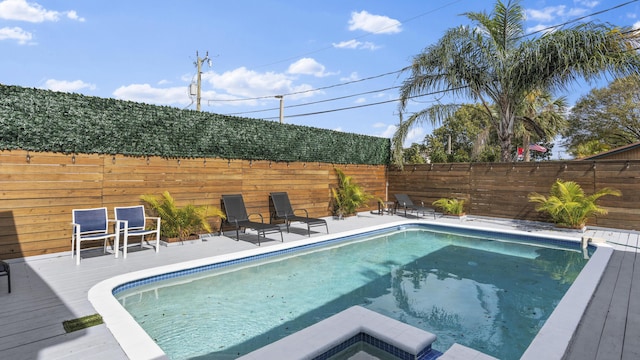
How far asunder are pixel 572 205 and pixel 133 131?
1004 cm

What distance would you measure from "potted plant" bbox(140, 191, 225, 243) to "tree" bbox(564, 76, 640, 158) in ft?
74.8

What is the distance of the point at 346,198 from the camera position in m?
10.6

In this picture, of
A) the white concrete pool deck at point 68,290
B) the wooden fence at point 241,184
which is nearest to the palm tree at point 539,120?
the wooden fence at point 241,184

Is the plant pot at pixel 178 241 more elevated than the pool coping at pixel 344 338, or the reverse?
the pool coping at pixel 344 338

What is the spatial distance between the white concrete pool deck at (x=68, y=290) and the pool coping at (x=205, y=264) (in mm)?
88

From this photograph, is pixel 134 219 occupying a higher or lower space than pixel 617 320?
higher

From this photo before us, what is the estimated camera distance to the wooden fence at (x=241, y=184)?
17.8 ft

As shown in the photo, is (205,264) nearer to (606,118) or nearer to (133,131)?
(133,131)

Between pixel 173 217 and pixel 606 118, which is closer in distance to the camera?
pixel 173 217

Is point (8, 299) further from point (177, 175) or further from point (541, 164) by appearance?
point (541, 164)

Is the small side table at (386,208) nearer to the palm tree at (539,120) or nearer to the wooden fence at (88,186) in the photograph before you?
the wooden fence at (88,186)

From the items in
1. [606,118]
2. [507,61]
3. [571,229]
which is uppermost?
[606,118]

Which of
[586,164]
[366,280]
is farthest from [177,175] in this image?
[586,164]

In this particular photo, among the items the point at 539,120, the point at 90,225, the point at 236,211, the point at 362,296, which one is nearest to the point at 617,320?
the point at 362,296
